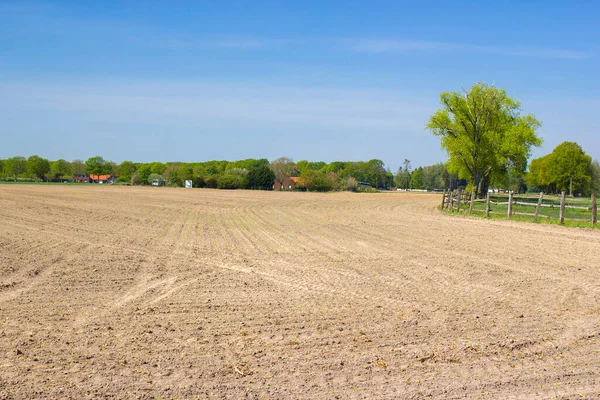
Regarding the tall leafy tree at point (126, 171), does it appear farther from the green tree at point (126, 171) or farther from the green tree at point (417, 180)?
the green tree at point (417, 180)

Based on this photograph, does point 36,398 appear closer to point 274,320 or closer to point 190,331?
point 190,331

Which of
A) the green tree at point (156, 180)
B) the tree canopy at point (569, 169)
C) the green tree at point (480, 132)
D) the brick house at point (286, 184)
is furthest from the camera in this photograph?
the green tree at point (156, 180)

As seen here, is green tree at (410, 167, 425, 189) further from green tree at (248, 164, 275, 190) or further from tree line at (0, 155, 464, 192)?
green tree at (248, 164, 275, 190)

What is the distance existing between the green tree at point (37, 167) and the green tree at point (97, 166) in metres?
15.1

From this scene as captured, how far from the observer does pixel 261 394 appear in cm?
520

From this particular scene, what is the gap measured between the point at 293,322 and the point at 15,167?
167824 millimetres

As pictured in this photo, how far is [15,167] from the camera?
155 meters

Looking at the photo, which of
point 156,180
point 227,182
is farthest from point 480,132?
point 156,180

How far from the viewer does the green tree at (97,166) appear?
170m

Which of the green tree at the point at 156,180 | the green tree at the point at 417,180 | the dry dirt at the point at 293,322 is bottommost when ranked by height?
the dry dirt at the point at 293,322

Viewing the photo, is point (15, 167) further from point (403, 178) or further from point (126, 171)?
point (403, 178)

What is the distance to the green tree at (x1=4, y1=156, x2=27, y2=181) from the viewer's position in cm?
15450

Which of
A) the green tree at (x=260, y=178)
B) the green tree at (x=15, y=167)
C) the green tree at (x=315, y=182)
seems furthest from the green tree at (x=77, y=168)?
the green tree at (x=315, y=182)

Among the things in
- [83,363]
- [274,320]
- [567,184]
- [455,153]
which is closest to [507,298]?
[274,320]
